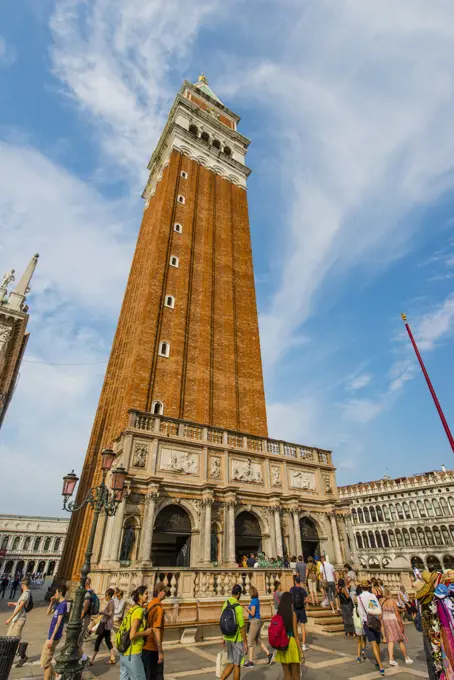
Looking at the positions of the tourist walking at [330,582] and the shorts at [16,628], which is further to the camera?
the tourist walking at [330,582]

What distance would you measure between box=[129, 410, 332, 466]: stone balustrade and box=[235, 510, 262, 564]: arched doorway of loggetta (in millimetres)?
3122

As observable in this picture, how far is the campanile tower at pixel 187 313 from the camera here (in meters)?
22.6

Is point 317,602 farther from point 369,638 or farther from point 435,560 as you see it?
point 435,560

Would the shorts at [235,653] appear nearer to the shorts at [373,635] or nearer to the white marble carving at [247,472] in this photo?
the shorts at [373,635]

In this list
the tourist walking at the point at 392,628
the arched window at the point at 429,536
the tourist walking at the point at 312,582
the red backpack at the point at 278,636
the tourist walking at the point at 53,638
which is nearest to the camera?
the red backpack at the point at 278,636

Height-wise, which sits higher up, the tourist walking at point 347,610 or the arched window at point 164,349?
the arched window at point 164,349

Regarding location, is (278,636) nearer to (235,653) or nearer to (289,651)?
(289,651)

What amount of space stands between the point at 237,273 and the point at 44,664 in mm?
28533

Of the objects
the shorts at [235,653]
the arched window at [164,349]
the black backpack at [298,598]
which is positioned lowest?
the shorts at [235,653]

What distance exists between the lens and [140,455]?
15.7 meters

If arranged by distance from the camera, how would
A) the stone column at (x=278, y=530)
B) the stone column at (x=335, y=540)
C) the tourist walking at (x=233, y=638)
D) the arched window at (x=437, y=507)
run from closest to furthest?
the tourist walking at (x=233, y=638), the stone column at (x=278, y=530), the stone column at (x=335, y=540), the arched window at (x=437, y=507)

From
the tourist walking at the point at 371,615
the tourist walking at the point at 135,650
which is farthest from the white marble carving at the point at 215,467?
the tourist walking at the point at 135,650

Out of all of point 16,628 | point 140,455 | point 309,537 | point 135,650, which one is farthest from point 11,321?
point 135,650

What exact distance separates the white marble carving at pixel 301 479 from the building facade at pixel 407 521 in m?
44.7
